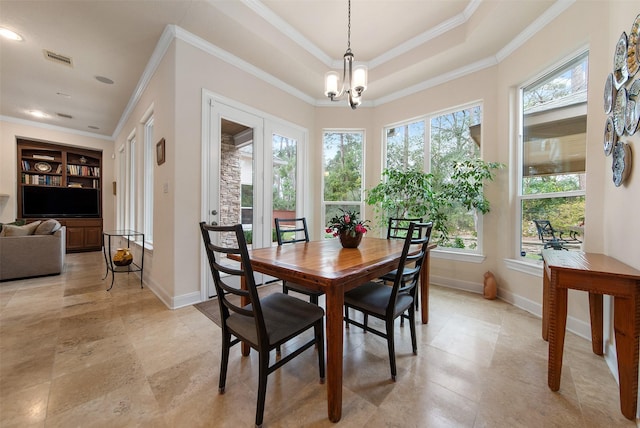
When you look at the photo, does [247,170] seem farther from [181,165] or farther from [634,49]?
[634,49]

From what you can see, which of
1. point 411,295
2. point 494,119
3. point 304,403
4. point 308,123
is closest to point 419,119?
point 494,119

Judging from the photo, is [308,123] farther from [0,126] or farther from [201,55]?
[0,126]

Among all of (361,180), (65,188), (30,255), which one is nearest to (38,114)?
(65,188)

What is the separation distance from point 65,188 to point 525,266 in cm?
897

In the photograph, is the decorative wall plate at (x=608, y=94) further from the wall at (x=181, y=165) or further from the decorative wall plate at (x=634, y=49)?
the wall at (x=181, y=165)

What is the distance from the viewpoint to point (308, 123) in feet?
13.4

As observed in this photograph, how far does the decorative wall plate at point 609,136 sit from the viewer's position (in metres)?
1.73

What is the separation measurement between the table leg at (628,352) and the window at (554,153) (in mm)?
1263

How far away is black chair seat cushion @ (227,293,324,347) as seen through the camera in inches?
48.8

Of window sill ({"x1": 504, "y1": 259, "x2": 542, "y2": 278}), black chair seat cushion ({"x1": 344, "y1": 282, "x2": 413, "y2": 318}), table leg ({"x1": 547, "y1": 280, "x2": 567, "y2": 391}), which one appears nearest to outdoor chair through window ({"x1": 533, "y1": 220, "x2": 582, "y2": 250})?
window sill ({"x1": 504, "y1": 259, "x2": 542, "y2": 278})

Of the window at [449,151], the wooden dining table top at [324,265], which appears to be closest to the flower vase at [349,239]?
the wooden dining table top at [324,265]

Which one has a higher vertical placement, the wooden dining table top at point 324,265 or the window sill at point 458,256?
the wooden dining table top at point 324,265

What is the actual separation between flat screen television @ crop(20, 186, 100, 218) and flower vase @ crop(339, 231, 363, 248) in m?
7.20

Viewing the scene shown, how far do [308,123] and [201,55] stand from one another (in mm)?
1803
